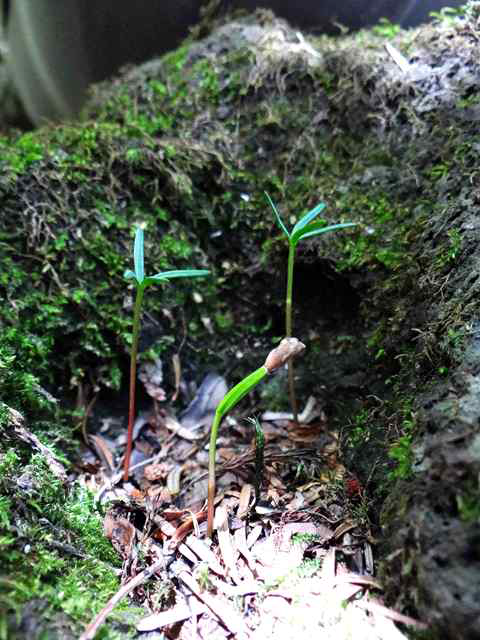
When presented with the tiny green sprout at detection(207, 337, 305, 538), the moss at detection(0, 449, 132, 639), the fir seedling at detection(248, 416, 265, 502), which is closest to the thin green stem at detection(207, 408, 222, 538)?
the tiny green sprout at detection(207, 337, 305, 538)

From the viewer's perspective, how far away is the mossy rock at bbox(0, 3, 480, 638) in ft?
4.64

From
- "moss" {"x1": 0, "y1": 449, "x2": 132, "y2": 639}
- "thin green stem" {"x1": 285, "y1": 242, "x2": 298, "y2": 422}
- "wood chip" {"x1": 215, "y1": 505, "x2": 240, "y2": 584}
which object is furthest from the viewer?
"thin green stem" {"x1": 285, "y1": 242, "x2": 298, "y2": 422}

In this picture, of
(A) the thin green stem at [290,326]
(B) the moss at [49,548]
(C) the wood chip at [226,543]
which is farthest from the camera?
(A) the thin green stem at [290,326]

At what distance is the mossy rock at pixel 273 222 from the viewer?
55.6 inches

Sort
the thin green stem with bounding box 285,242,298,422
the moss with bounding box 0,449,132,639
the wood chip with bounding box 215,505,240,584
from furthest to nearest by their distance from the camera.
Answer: the thin green stem with bounding box 285,242,298,422 → the wood chip with bounding box 215,505,240,584 → the moss with bounding box 0,449,132,639

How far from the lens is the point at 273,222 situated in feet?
6.17

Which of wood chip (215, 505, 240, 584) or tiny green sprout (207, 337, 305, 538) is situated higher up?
tiny green sprout (207, 337, 305, 538)

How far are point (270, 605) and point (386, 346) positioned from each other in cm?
84

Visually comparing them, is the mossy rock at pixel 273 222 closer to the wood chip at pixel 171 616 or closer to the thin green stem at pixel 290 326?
the thin green stem at pixel 290 326

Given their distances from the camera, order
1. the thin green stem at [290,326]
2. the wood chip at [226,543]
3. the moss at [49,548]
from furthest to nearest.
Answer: the thin green stem at [290,326] < the wood chip at [226,543] < the moss at [49,548]

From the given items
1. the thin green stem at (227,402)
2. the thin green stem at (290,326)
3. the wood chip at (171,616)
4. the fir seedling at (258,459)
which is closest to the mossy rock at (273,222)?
the thin green stem at (290,326)

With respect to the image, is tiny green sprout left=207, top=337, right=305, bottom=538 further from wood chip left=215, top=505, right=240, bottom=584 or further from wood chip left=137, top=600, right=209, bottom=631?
wood chip left=137, top=600, right=209, bottom=631

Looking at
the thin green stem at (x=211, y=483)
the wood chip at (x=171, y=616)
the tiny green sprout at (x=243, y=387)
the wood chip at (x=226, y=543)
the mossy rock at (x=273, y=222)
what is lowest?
the wood chip at (x=171, y=616)

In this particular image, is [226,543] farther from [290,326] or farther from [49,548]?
[290,326]
